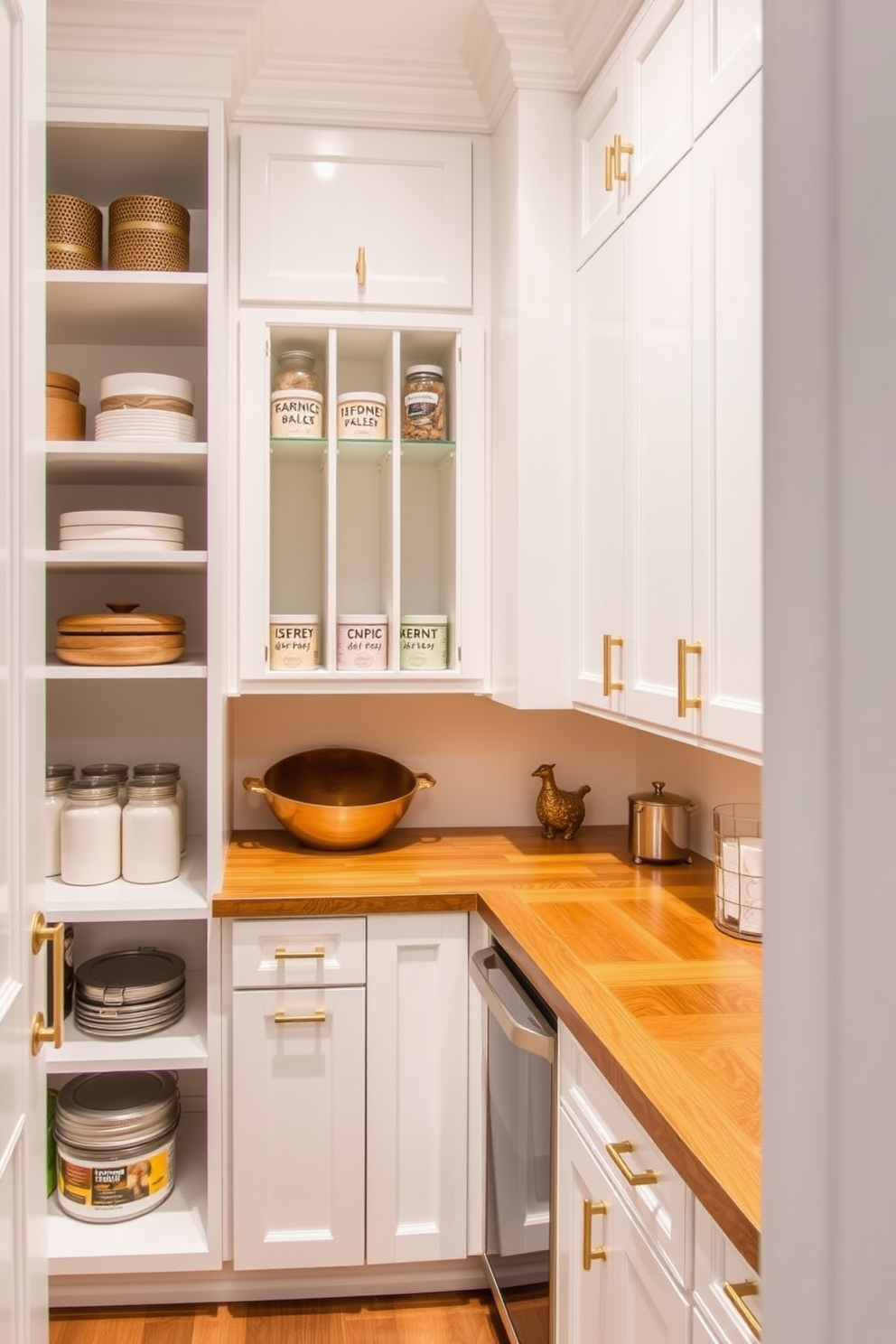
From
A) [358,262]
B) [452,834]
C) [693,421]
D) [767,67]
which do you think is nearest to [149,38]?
[358,262]

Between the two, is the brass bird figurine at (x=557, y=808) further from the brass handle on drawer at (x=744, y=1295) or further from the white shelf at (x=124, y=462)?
the brass handle on drawer at (x=744, y=1295)

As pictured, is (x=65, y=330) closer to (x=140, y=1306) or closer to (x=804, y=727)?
(x=140, y=1306)

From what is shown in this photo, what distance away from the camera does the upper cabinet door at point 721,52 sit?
1.33m

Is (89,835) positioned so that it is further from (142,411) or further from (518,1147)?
(518,1147)

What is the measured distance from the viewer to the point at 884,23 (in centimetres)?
29

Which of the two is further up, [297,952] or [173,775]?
[173,775]

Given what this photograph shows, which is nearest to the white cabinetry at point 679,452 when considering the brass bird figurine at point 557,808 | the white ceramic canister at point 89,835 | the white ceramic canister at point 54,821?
the brass bird figurine at point 557,808

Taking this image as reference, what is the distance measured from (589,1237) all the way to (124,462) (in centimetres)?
163

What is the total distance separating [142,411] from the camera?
2004 mm

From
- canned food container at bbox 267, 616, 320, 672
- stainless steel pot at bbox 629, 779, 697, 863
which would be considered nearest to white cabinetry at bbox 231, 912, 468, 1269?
stainless steel pot at bbox 629, 779, 697, 863

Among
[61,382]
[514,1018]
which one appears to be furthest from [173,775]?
[514,1018]

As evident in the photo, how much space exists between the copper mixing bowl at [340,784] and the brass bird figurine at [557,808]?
29 centimetres

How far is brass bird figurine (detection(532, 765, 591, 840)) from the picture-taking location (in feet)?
7.92

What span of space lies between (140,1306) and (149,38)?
254 centimetres
